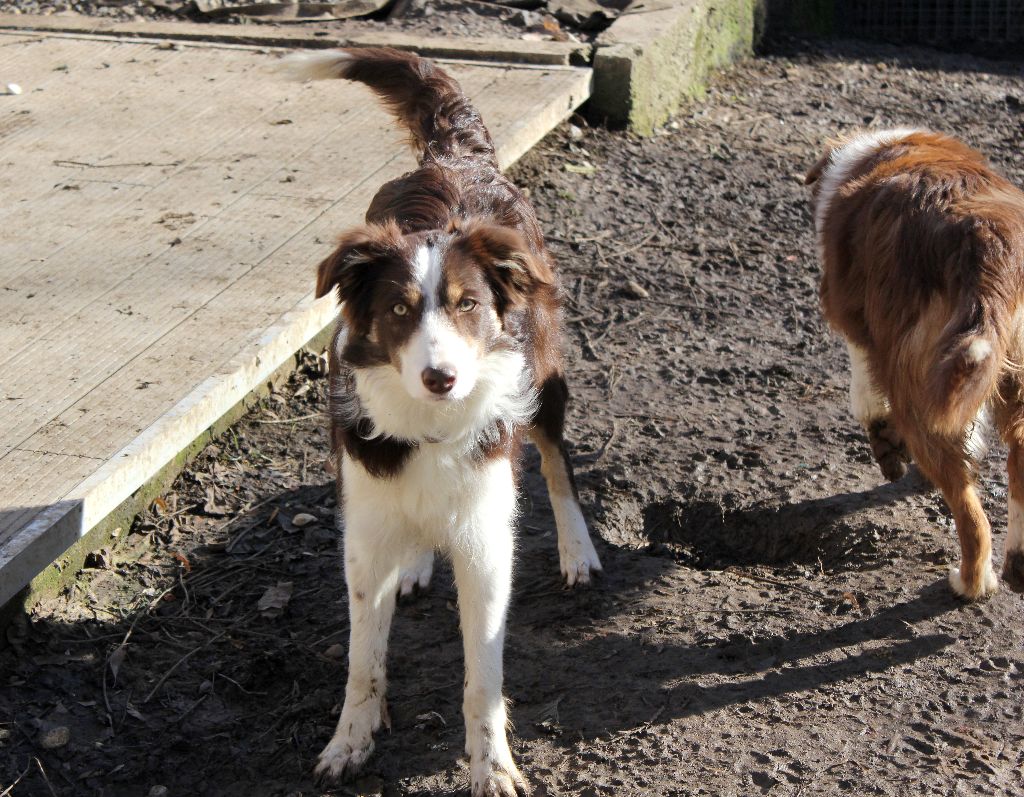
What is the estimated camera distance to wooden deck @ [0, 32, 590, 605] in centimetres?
383

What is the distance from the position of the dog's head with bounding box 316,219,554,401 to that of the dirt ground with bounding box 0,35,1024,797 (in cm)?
114

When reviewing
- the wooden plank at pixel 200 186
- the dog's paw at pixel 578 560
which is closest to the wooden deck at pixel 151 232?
the wooden plank at pixel 200 186

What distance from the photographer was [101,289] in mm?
4715

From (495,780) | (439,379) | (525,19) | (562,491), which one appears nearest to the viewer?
(439,379)

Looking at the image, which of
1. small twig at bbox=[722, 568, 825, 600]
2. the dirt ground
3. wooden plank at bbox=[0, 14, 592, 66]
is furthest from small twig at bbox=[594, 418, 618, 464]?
wooden plank at bbox=[0, 14, 592, 66]

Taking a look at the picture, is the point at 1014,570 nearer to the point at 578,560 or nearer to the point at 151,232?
the point at 578,560

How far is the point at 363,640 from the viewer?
333 cm

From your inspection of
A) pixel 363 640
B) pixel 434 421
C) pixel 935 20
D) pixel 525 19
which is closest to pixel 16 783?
pixel 363 640

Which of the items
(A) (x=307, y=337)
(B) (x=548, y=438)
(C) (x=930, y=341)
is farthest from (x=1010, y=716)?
(A) (x=307, y=337)

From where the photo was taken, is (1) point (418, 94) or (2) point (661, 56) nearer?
(1) point (418, 94)

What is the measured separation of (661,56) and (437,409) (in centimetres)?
514

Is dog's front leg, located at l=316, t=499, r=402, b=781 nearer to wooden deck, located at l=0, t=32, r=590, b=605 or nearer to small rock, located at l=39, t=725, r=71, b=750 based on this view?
small rock, located at l=39, t=725, r=71, b=750

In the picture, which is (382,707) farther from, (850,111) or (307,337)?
(850,111)

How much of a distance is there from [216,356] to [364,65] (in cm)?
120
